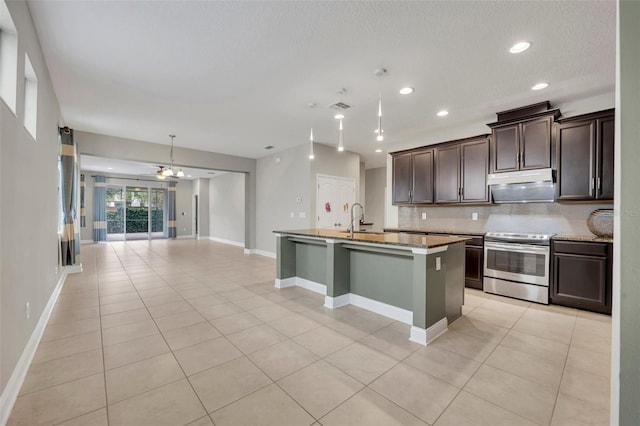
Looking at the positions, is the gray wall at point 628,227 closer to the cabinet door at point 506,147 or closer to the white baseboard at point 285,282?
the cabinet door at point 506,147

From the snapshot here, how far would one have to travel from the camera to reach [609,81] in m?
3.29

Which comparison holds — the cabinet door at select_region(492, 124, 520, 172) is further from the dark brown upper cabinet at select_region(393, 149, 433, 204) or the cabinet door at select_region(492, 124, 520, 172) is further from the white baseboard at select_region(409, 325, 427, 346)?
the white baseboard at select_region(409, 325, 427, 346)

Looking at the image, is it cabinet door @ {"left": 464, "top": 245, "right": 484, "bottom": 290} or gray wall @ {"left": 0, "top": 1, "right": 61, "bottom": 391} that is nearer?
gray wall @ {"left": 0, "top": 1, "right": 61, "bottom": 391}

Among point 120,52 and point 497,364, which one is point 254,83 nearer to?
point 120,52

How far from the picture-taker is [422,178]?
531 cm

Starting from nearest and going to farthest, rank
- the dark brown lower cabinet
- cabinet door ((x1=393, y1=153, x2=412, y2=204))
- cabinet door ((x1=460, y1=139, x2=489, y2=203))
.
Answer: the dark brown lower cabinet → cabinet door ((x1=460, y1=139, x2=489, y2=203)) → cabinet door ((x1=393, y1=153, x2=412, y2=204))

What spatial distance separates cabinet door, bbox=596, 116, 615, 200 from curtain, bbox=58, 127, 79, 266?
8.07m

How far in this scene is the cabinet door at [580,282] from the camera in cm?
336

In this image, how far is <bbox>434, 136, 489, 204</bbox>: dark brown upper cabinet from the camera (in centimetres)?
454

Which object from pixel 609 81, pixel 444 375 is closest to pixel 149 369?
pixel 444 375

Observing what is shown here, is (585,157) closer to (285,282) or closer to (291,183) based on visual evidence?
(285,282)

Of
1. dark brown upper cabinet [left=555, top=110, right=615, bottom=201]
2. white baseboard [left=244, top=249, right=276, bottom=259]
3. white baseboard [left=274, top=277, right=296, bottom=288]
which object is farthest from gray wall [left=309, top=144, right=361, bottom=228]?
dark brown upper cabinet [left=555, top=110, right=615, bottom=201]

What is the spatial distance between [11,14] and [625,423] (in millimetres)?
3909

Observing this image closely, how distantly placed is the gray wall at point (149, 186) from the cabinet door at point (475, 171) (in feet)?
38.1
